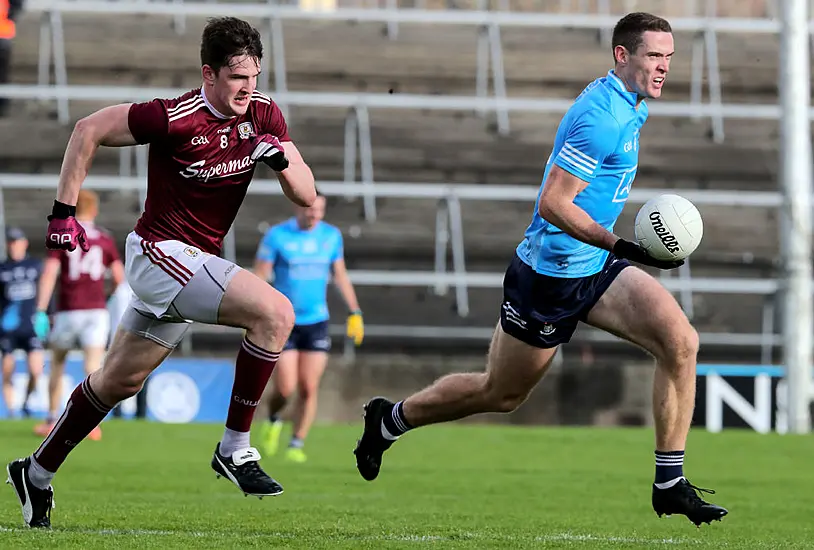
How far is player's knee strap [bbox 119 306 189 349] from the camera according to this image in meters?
6.75

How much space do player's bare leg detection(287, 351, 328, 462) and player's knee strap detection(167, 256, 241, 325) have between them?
255 inches

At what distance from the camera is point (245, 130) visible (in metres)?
6.86

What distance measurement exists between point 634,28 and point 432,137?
49.4ft

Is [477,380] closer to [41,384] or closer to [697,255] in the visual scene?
[41,384]

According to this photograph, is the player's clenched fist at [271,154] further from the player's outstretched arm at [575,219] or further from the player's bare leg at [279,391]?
the player's bare leg at [279,391]

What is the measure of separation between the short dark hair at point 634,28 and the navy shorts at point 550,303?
3.61ft

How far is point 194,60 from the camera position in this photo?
909 inches

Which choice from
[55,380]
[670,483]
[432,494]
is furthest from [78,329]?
[670,483]

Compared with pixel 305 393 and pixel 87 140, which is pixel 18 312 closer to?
pixel 305 393

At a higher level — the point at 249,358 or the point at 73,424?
the point at 249,358

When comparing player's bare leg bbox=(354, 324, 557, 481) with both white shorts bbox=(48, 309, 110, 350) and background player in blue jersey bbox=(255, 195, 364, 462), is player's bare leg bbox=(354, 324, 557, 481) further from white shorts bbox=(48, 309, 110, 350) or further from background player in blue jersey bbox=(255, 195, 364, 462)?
white shorts bbox=(48, 309, 110, 350)

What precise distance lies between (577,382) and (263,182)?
519cm

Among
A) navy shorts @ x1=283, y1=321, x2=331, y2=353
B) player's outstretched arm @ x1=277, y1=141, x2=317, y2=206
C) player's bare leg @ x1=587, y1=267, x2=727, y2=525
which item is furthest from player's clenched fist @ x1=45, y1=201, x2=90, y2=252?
navy shorts @ x1=283, y1=321, x2=331, y2=353

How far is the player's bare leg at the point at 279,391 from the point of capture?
13281 mm
